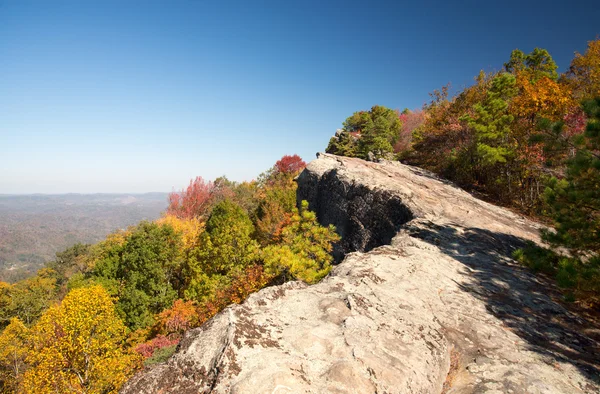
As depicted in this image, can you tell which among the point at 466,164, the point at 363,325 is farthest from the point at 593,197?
the point at 466,164

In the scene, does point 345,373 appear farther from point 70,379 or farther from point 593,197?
point 70,379

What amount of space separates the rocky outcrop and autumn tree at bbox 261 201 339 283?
2.99 m

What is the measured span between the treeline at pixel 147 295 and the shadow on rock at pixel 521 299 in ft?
16.4

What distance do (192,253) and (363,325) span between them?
21.1 m

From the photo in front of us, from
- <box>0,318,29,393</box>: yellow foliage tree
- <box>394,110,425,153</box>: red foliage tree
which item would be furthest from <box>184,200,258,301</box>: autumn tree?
<box>394,110,425,153</box>: red foliage tree

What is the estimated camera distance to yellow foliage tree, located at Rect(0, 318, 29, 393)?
21328 millimetres

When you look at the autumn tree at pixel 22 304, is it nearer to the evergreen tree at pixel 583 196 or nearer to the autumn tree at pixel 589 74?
the evergreen tree at pixel 583 196

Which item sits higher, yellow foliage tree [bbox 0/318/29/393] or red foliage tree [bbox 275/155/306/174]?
red foliage tree [bbox 275/155/306/174]

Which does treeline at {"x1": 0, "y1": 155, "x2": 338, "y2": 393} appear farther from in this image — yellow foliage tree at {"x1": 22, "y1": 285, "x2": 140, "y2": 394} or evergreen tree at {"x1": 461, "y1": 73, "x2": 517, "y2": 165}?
evergreen tree at {"x1": 461, "y1": 73, "x2": 517, "y2": 165}

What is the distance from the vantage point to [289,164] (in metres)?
46.5

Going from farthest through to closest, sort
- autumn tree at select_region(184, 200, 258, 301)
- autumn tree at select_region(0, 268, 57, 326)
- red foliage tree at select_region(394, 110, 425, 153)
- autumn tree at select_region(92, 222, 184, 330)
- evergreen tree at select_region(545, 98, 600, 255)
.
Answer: red foliage tree at select_region(394, 110, 425, 153) < autumn tree at select_region(0, 268, 57, 326) < autumn tree at select_region(184, 200, 258, 301) < autumn tree at select_region(92, 222, 184, 330) < evergreen tree at select_region(545, 98, 600, 255)

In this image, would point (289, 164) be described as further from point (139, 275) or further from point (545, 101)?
point (545, 101)

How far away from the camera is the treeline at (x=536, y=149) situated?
18.4 ft

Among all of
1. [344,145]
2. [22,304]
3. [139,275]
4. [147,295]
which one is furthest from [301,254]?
[22,304]
